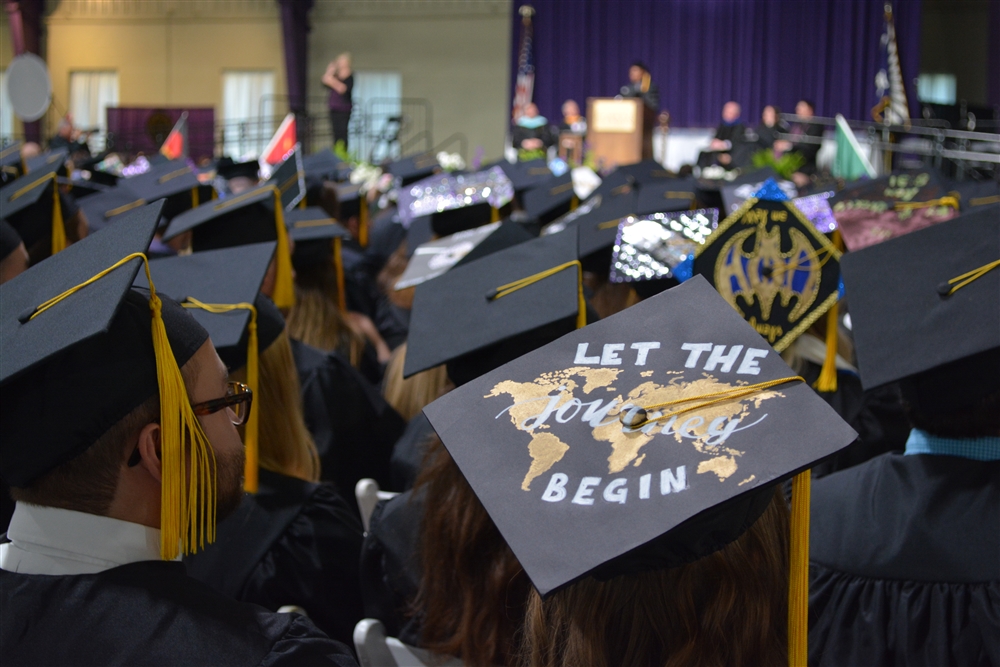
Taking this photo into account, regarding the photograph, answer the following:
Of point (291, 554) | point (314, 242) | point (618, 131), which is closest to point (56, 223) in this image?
point (314, 242)

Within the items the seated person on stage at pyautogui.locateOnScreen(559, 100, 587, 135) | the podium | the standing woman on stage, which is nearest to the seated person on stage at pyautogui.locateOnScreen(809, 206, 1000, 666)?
the podium

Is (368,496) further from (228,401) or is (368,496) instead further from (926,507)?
(926,507)

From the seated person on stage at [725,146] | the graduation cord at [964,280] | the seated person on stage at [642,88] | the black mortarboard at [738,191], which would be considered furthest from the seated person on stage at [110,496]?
the seated person on stage at [642,88]

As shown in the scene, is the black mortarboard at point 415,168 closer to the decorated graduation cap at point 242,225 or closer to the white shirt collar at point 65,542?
the decorated graduation cap at point 242,225

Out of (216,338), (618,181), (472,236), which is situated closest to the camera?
(216,338)

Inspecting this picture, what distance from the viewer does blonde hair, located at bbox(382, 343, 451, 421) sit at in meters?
2.38

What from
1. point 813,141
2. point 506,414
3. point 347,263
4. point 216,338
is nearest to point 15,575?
point 506,414

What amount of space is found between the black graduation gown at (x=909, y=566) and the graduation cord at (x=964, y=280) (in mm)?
334

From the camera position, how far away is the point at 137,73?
1850 centimetres

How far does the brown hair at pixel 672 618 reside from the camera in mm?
1029

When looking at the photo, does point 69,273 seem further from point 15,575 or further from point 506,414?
point 506,414

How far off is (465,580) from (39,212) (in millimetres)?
2595

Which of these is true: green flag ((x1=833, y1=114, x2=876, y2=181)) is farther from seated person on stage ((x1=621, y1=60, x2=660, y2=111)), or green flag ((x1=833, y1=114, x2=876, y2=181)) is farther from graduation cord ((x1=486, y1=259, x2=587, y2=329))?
graduation cord ((x1=486, y1=259, x2=587, y2=329))

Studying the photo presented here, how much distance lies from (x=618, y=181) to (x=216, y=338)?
9.99ft
